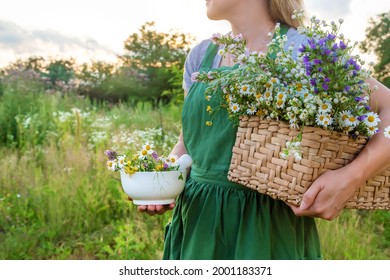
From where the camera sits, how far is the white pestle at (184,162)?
182 centimetres

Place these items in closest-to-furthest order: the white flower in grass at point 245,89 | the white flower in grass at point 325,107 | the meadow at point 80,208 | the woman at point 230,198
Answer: the white flower in grass at point 325,107, the white flower in grass at point 245,89, the woman at point 230,198, the meadow at point 80,208

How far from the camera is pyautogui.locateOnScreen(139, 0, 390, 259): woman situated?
1722 mm

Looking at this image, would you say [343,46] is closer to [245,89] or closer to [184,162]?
[245,89]

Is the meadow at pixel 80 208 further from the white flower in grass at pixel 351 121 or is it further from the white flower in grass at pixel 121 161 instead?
the white flower in grass at pixel 351 121

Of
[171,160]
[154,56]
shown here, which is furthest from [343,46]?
[154,56]

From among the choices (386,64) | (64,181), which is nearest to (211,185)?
(64,181)

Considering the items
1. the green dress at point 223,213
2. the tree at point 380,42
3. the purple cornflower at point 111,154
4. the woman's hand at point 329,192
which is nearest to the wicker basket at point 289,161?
the woman's hand at point 329,192

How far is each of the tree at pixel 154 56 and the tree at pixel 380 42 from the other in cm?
320

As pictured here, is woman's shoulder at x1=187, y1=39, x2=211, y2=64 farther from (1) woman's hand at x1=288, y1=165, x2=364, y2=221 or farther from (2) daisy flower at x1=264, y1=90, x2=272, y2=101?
(1) woman's hand at x1=288, y1=165, x2=364, y2=221

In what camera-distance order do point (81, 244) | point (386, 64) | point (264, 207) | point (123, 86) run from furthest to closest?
point (123, 86) < point (386, 64) < point (81, 244) < point (264, 207)

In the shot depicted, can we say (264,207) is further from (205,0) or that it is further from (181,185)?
(205,0)

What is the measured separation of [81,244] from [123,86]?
4608 mm

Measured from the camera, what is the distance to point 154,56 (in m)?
8.88

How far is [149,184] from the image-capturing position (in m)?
1.73
